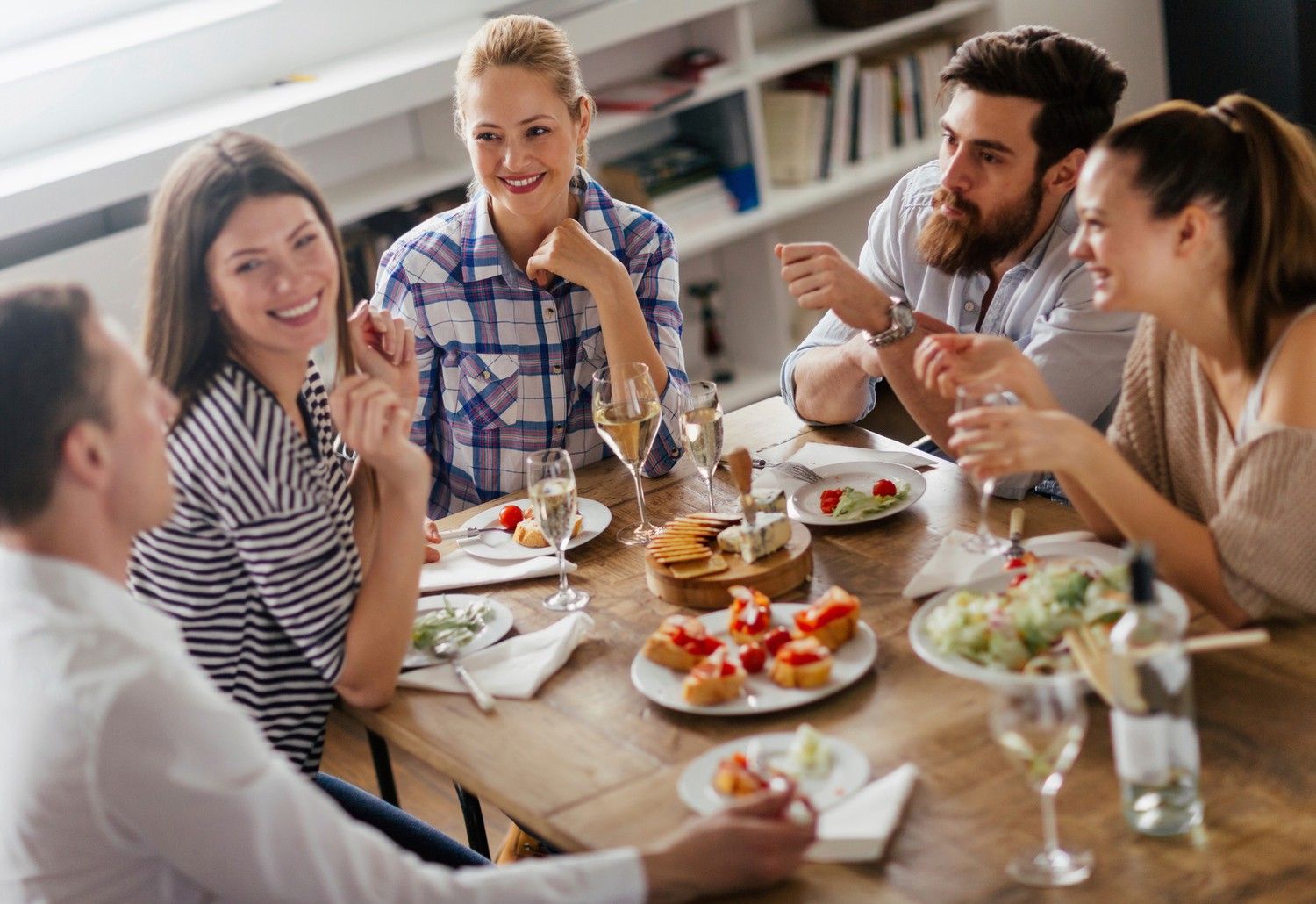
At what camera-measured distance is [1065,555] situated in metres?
1.74

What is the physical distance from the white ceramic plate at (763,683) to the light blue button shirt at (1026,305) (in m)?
0.47

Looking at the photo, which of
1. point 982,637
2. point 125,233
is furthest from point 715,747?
point 125,233

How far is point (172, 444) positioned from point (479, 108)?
92 cm

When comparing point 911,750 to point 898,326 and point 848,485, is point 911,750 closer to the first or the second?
point 848,485

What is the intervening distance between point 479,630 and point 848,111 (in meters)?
2.74

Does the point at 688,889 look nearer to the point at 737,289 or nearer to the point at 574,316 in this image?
the point at 574,316

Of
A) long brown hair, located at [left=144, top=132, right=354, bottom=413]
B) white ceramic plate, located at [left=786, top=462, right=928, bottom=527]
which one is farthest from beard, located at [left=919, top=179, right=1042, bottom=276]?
long brown hair, located at [left=144, top=132, right=354, bottom=413]

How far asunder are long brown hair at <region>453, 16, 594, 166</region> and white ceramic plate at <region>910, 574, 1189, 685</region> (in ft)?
3.90

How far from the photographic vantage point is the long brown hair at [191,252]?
5.82 feet

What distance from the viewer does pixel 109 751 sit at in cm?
121

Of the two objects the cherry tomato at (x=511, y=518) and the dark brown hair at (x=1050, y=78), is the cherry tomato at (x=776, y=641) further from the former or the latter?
the dark brown hair at (x=1050, y=78)

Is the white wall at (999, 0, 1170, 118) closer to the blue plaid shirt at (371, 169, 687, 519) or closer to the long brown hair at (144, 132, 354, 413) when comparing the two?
the blue plaid shirt at (371, 169, 687, 519)

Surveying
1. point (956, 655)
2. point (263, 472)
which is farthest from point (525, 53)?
point (956, 655)

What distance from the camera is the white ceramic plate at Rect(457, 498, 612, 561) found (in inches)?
80.4
